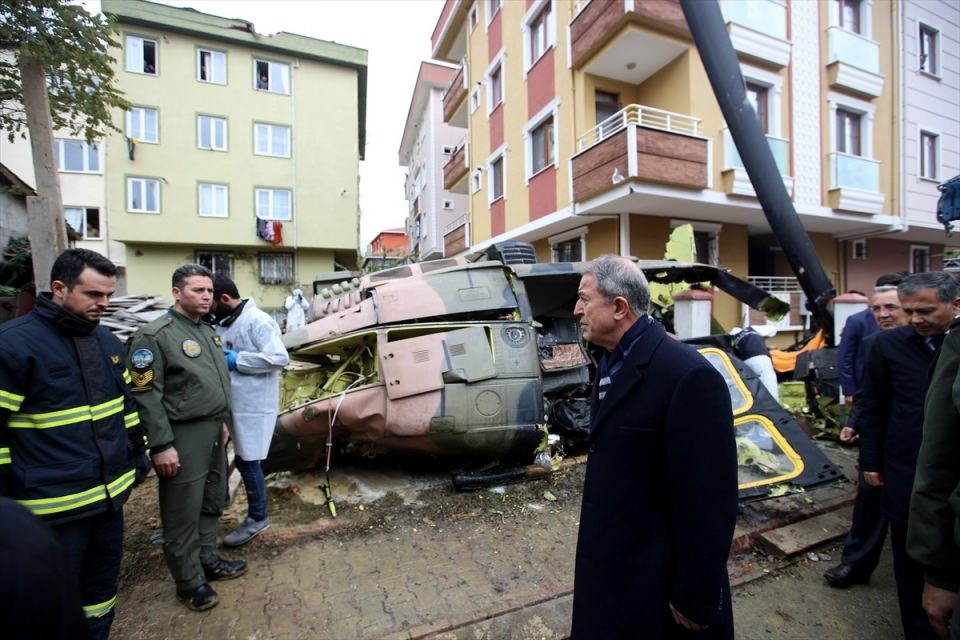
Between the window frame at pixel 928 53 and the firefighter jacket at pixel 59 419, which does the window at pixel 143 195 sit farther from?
the window frame at pixel 928 53

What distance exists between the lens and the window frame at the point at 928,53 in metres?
12.7

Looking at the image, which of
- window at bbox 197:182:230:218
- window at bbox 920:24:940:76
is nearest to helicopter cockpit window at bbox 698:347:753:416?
window at bbox 920:24:940:76

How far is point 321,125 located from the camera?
1967 cm

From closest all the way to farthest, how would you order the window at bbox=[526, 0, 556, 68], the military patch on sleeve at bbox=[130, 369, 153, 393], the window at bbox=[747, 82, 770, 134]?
the military patch on sleeve at bbox=[130, 369, 153, 393] → the window at bbox=[747, 82, 770, 134] → the window at bbox=[526, 0, 556, 68]

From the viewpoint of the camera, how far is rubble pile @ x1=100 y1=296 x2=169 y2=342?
6.24 meters

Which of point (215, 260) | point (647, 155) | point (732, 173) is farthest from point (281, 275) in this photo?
point (732, 173)

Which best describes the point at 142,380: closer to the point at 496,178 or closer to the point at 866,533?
the point at 866,533

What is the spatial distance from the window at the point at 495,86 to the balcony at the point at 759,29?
21.5 feet

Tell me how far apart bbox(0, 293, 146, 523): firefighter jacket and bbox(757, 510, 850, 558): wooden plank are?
3.96m

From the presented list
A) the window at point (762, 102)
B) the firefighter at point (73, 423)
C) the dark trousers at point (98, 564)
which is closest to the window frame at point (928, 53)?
the window at point (762, 102)

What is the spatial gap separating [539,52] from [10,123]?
1124 cm

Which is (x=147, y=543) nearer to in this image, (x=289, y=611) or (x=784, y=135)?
(x=289, y=611)

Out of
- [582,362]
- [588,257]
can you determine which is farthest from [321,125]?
[582,362]

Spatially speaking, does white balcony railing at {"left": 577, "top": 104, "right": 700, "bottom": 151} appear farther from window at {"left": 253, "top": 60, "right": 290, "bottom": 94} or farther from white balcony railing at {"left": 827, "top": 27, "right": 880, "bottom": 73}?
window at {"left": 253, "top": 60, "right": 290, "bottom": 94}
